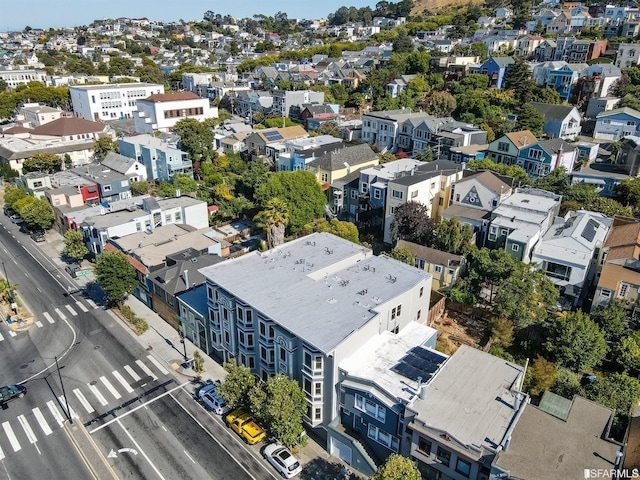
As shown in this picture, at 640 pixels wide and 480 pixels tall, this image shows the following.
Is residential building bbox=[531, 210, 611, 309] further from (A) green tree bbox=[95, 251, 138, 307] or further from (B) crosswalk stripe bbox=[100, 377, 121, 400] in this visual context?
(A) green tree bbox=[95, 251, 138, 307]

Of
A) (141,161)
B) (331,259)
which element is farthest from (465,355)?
(141,161)

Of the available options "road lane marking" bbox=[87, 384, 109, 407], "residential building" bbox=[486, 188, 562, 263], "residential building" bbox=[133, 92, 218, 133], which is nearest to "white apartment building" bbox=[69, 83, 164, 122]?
"residential building" bbox=[133, 92, 218, 133]

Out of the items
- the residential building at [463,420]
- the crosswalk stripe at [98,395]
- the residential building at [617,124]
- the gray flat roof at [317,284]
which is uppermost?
the residential building at [617,124]

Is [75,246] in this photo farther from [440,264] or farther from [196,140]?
[440,264]

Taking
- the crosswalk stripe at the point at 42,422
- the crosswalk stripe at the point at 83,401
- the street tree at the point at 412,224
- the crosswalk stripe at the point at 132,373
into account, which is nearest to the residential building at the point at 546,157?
the street tree at the point at 412,224

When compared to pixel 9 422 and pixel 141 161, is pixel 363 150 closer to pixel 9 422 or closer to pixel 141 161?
pixel 141 161

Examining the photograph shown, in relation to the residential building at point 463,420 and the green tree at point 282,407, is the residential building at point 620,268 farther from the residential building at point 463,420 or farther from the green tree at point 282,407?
the green tree at point 282,407

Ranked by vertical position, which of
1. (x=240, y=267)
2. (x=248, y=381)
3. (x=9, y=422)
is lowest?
(x=9, y=422)
